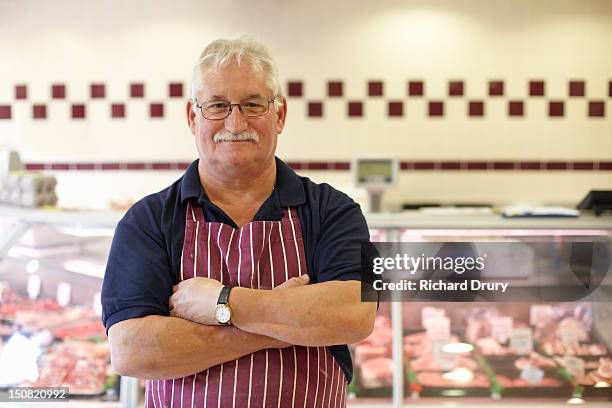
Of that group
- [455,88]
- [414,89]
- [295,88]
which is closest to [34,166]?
[295,88]

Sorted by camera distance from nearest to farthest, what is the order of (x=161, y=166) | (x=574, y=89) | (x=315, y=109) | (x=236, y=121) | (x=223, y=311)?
(x=223, y=311)
(x=236, y=121)
(x=574, y=89)
(x=315, y=109)
(x=161, y=166)

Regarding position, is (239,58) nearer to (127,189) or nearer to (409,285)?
(409,285)

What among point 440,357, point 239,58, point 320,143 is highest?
point 320,143

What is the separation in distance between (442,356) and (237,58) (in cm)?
188

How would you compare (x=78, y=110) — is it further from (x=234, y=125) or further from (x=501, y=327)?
(x=234, y=125)

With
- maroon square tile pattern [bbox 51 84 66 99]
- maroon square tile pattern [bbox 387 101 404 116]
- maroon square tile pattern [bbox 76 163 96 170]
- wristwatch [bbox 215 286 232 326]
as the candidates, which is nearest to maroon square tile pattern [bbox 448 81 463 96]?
maroon square tile pattern [bbox 387 101 404 116]

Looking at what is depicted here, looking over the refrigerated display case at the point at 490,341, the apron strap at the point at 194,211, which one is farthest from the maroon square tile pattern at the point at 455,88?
the apron strap at the point at 194,211

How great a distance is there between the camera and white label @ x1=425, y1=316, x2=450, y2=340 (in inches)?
128

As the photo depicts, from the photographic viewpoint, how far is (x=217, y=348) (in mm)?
1822

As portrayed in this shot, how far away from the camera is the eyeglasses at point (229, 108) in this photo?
1.91 metres

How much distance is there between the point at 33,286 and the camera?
3320 mm

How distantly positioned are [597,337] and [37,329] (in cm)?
255

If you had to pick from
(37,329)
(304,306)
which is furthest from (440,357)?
(37,329)

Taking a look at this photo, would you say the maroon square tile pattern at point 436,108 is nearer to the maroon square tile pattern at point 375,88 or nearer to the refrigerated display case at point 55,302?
the maroon square tile pattern at point 375,88
